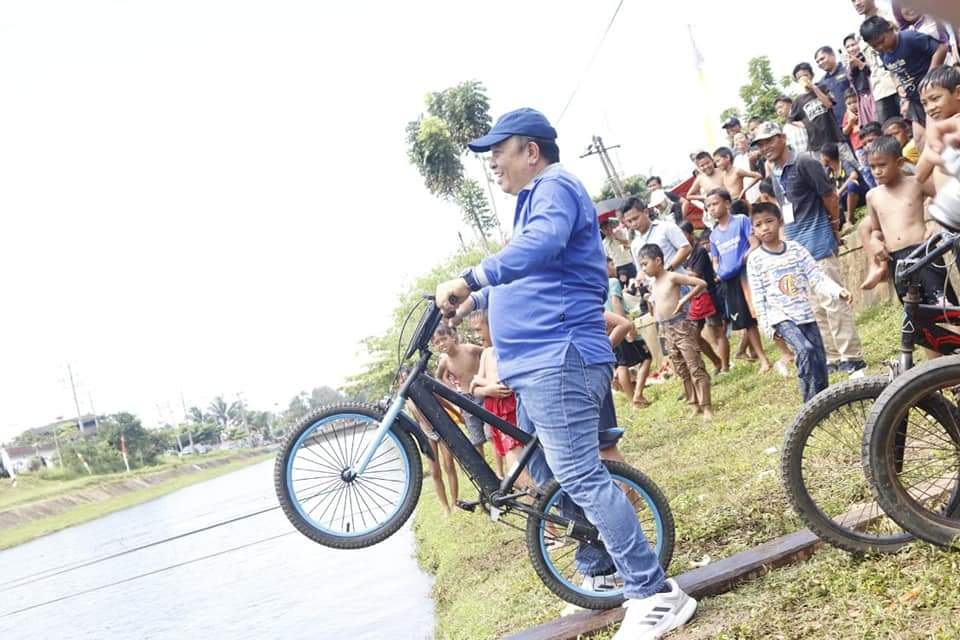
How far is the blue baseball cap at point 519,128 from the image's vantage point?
12.2ft

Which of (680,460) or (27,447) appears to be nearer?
(680,460)

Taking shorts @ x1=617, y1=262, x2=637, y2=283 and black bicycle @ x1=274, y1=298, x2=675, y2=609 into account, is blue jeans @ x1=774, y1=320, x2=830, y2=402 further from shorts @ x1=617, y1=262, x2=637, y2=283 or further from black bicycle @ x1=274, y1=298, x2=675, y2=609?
shorts @ x1=617, y1=262, x2=637, y2=283

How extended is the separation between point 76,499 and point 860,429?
66653mm

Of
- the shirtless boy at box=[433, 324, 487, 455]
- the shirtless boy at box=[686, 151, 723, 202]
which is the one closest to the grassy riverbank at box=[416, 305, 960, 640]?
the shirtless boy at box=[433, 324, 487, 455]

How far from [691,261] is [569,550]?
6.99m

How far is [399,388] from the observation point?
14.3ft

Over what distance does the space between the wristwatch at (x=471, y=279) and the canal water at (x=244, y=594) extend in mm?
5118

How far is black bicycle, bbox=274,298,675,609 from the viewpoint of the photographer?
412 centimetres

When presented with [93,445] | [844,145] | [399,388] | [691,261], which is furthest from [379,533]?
[93,445]

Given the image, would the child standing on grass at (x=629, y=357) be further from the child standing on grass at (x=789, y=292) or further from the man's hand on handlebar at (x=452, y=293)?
the man's hand on handlebar at (x=452, y=293)

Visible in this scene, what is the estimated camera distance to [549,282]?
3.65 m

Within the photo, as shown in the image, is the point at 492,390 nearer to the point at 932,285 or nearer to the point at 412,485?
the point at 412,485

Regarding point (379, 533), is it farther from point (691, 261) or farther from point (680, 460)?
point (691, 261)

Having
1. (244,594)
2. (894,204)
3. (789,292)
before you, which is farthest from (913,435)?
(244,594)
